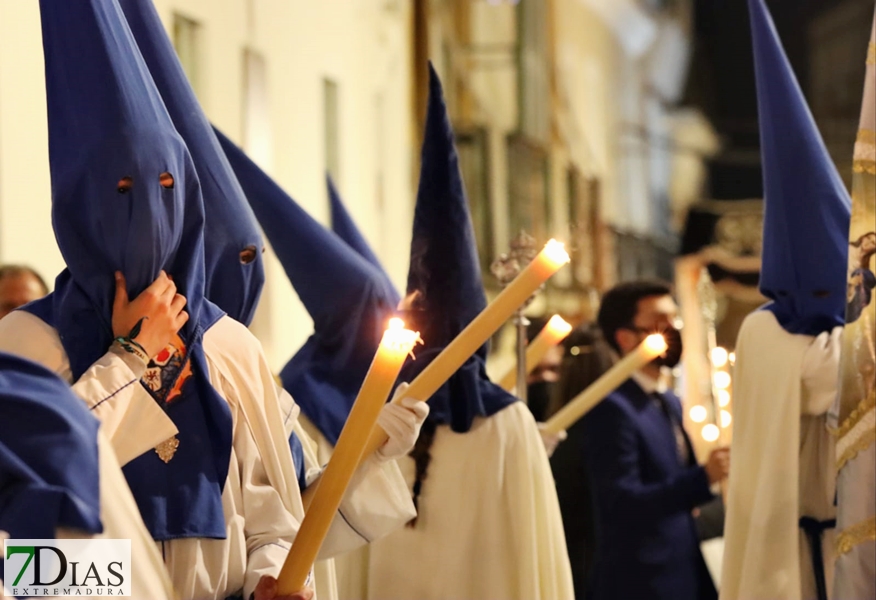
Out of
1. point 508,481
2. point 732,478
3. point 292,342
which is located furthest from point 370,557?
point 292,342

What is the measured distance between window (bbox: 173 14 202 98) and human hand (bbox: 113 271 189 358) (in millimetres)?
3687

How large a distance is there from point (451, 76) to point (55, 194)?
704 cm

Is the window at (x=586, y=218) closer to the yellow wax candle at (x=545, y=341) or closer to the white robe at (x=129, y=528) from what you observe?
the yellow wax candle at (x=545, y=341)

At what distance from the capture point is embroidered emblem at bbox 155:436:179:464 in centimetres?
221

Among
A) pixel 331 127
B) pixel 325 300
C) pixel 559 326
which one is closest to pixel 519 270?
pixel 559 326

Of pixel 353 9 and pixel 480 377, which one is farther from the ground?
pixel 353 9

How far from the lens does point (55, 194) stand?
2.16m

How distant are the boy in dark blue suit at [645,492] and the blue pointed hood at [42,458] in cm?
296

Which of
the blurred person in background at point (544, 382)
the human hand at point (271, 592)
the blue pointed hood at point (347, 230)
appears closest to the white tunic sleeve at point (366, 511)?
the human hand at point (271, 592)

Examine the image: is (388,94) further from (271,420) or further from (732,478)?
(271,420)

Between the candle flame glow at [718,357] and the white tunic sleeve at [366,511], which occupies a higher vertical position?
the white tunic sleeve at [366,511]

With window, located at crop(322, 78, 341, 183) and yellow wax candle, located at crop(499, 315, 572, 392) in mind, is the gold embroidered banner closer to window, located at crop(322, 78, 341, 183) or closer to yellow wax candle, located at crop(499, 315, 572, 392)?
yellow wax candle, located at crop(499, 315, 572, 392)

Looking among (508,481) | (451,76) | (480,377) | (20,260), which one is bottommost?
(508,481)

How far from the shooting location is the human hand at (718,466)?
4.43 m
